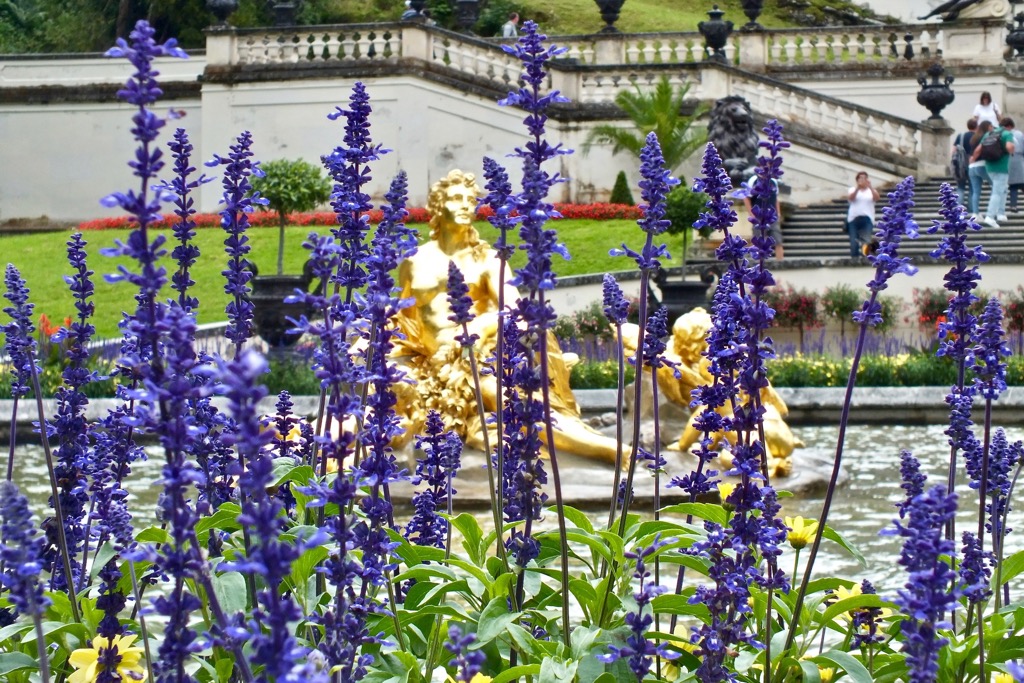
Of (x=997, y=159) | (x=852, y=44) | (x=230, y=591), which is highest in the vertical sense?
(x=852, y=44)

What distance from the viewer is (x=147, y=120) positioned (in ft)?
7.57

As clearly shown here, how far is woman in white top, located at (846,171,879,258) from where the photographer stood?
21.0m

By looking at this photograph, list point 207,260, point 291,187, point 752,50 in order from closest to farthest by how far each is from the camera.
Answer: point 291,187 → point 207,260 → point 752,50

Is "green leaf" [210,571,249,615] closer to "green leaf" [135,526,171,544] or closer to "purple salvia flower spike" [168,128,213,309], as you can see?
"green leaf" [135,526,171,544]

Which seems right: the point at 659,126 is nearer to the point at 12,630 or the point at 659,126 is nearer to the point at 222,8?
the point at 222,8

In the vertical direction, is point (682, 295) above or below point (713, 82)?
below

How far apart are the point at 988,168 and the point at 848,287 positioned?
3282 mm

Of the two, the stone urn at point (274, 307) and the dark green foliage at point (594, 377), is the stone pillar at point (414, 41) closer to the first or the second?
the stone urn at point (274, 307)

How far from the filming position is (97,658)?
11.1 ft

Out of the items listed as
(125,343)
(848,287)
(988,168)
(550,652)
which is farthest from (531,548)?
(988,168)

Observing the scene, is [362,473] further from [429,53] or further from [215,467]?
[429,53]

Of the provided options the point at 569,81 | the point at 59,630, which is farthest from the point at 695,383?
the point at 569,81

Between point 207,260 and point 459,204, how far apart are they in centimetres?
1450

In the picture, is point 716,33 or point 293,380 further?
point 716,33
